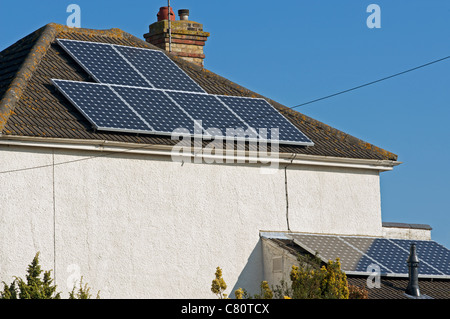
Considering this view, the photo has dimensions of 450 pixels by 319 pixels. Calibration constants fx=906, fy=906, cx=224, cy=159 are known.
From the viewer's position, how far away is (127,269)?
19.4 m

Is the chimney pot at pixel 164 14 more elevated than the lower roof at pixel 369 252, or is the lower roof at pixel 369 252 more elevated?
the chimney pot at pixel 164 14

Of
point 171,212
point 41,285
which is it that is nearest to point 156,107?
point 171,212

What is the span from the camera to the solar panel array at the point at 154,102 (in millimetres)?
20578

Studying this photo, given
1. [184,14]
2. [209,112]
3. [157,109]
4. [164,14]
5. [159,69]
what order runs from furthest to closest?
[164,14], [184,14], [159,69], [209,112], [157,109]

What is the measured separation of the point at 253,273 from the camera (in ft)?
69.2

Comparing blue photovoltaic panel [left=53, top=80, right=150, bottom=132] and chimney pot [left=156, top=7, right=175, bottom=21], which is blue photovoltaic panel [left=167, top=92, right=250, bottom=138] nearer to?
blue photovoltaic panel [left=53, top=80, right=150, bottom=132]

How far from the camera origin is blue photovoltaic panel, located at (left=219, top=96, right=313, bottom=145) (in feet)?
73.2

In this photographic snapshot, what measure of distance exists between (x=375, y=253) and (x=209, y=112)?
5.23m

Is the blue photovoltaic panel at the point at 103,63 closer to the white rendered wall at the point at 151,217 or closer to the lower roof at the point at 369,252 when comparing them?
the white rendered wall at the point at 151,217

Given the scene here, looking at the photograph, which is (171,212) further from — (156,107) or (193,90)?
(193,90)

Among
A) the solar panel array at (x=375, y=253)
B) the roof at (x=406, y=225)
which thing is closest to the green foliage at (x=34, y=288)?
the solar panel array at (x=375, y=253)

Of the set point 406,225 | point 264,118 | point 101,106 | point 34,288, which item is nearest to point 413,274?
point 406,225

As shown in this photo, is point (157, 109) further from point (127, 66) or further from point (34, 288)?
point (34, 288)

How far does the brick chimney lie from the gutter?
6.32 metres
